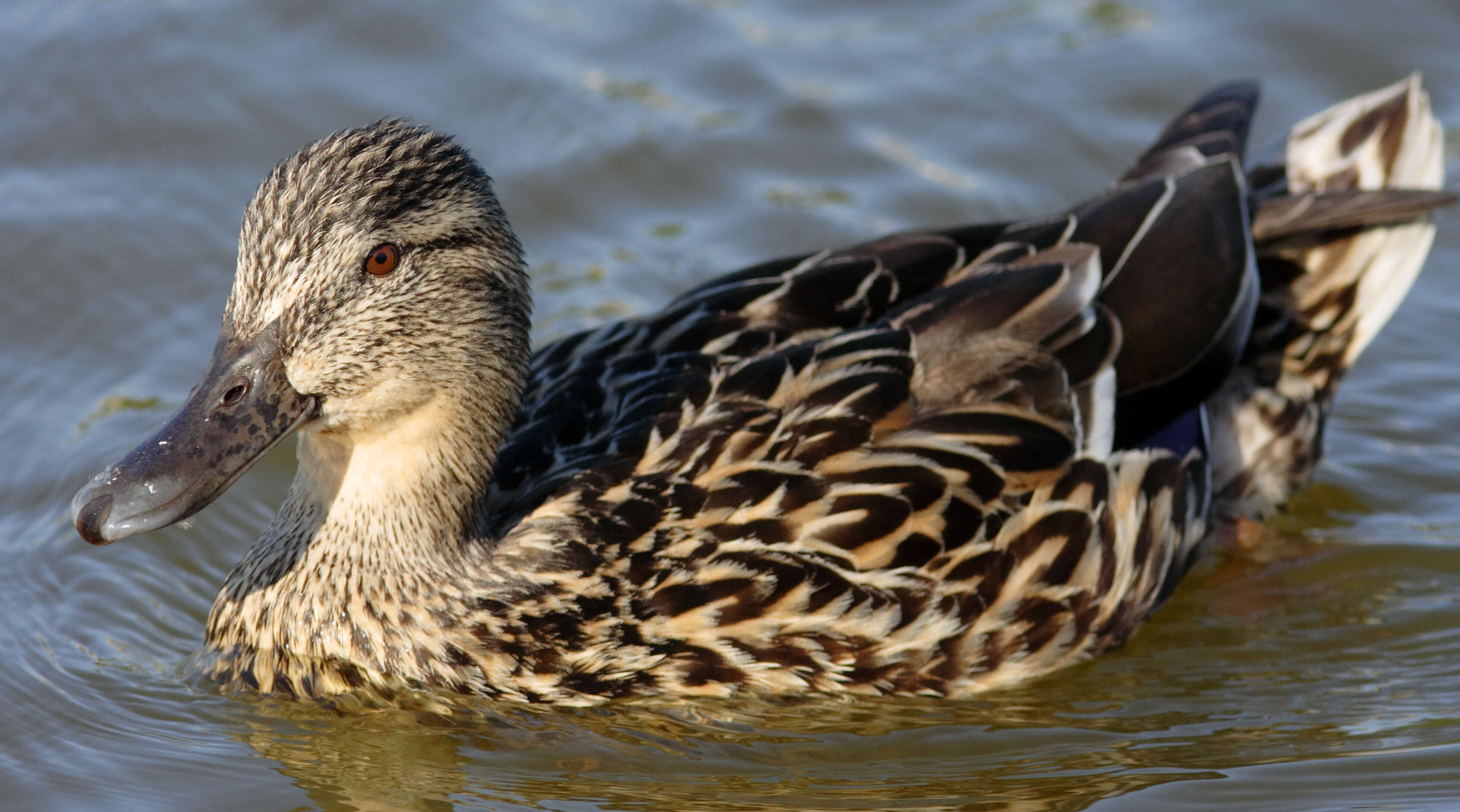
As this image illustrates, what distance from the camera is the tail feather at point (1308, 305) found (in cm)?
800

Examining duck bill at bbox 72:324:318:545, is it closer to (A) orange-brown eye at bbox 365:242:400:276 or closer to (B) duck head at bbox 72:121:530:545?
(B) duck head at bbox 72:121:530:545

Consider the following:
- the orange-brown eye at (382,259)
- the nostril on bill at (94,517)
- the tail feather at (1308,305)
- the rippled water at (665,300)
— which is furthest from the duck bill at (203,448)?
the tail feather at (1308,305)

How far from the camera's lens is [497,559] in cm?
649

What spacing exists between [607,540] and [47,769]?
210 cm

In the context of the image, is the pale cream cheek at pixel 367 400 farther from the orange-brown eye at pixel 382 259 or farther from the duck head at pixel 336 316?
the orange-brown eye at pixel 382 259

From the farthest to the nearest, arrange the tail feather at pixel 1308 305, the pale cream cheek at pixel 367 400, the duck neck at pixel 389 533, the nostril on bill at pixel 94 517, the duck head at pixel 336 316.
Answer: the tail feather at pixel 1308 305, the duck neck at pixel 389 533, the pale cream cheek at pixel 367 400, the duck head at pixel 336 316, the nostril on bill at pixel 94 517

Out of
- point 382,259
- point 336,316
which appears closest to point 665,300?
point 382,259

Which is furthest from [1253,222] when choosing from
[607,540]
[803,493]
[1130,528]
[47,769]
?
[47,769]

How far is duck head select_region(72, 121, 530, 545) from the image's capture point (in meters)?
5.94

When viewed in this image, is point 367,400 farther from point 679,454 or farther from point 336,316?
point 679,454

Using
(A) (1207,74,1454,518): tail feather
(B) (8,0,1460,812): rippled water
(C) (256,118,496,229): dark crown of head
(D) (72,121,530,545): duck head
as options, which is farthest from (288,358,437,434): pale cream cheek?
(A) (1207,74,1454,518): tail feather

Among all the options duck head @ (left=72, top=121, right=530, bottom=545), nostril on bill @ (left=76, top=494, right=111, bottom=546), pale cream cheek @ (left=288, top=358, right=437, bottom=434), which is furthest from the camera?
pale cream cheek @ (left=288, top=358, right=437, bottom=434)

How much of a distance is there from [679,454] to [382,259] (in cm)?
124

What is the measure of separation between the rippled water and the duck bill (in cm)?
108
